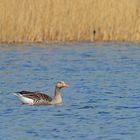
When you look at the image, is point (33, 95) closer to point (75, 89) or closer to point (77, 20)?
point (75, 89)

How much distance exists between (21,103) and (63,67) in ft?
11.8

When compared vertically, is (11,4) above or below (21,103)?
above

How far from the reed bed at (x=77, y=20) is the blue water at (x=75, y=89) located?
229 mm

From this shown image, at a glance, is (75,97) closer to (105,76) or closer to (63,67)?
(105,76)

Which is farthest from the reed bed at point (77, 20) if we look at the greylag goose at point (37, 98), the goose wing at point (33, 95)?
the goose wing at point (33, 95)

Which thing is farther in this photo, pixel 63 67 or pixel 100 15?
pixel 100 15

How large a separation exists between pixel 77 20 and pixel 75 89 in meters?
5.87

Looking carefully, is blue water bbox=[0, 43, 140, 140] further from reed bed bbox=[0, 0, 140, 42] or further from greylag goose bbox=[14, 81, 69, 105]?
reed bed bbox=[0, 0, 140, 42]

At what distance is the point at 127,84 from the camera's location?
14.4m

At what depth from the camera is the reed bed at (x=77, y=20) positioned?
63.6 ft

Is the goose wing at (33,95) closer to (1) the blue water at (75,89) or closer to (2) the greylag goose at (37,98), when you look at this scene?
(2) the greylag goose at (37,98)

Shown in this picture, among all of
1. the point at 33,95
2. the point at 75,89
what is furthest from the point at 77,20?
the point at 33,95

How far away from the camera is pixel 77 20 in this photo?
19672 mm

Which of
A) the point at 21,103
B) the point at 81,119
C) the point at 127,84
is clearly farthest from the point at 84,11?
the point at 81,119
